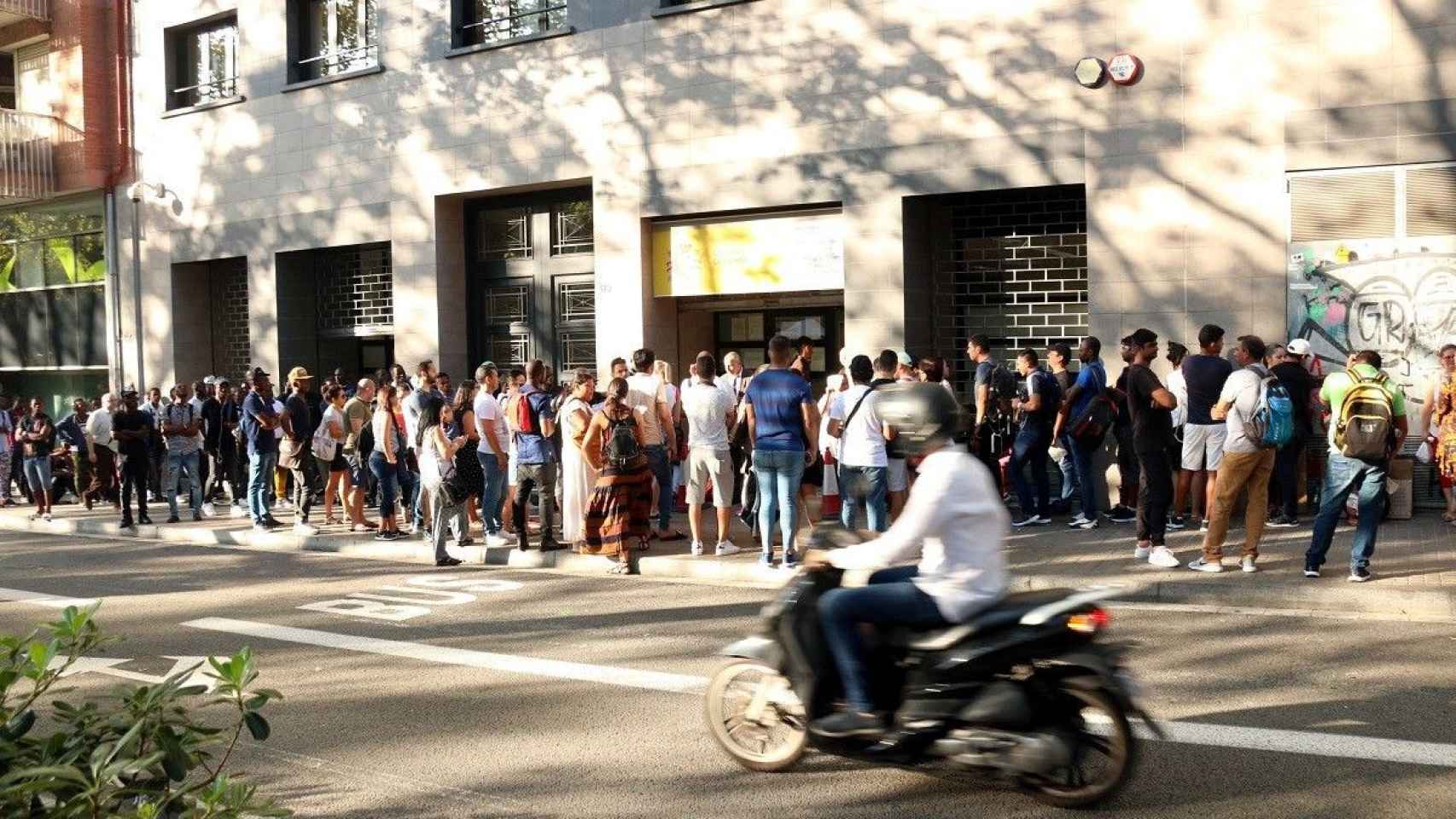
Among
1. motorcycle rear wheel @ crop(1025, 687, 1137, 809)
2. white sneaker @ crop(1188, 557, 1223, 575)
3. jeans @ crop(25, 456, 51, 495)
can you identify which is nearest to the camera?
motorcycle rear wheel @ crop(1025, 687, 1137, 809)

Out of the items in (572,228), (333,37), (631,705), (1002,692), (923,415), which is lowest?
(631,705)

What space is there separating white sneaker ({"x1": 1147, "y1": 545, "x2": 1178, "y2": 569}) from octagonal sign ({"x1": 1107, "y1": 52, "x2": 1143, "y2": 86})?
5.49 metres

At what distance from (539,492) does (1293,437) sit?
6.90 m

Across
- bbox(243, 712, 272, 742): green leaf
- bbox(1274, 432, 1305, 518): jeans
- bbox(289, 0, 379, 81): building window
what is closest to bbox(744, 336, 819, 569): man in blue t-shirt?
bbox(1274, 432, 1305, 518): jeans

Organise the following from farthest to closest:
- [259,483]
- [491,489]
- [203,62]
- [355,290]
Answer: [203,62] → [355,290] → [259,483] → [491,489]

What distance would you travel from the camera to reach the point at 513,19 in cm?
1916

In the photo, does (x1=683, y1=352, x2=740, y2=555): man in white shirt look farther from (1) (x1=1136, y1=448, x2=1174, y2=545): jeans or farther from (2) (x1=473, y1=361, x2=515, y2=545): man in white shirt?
(1) (x1=1136, y1=448, x2=1174, y2=545): jeans

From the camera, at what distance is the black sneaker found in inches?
221

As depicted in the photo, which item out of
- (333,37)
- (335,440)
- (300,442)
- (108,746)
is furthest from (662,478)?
(333,37)

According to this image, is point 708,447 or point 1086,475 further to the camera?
point 1086,475

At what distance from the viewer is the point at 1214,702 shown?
689 cm

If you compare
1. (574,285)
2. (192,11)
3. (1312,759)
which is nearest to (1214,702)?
(1312,759)

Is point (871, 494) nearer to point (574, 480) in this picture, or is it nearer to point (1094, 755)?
point (574, 480)

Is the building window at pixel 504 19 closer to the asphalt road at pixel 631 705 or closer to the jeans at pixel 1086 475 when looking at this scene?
the jeans at pixel 1086 475
